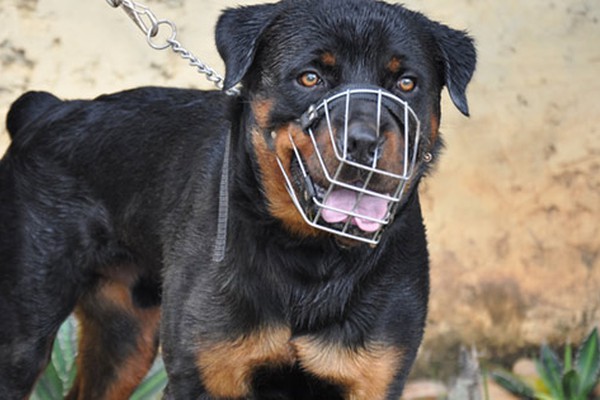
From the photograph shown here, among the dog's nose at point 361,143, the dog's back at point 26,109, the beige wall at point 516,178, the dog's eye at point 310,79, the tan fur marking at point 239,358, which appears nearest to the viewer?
the dog's nose at point 361,143

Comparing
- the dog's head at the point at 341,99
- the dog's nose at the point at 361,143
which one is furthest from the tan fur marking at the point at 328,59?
the dog's nose at the point at 361,143

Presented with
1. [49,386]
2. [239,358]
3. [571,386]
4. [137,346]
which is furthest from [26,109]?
[571,386]

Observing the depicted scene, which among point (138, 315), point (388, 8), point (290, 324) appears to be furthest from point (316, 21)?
point (138, 315)

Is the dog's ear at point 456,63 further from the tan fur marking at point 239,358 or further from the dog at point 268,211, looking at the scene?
the tan fur marking at point 239,358

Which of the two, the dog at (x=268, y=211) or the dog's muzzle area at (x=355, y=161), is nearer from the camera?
the dog's muzzle area at (x=355, y=161)

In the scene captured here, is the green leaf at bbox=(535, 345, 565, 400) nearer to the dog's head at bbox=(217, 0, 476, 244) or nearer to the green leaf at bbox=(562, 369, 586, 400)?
the green leaf at bbox=(562, 369, 586, 400)

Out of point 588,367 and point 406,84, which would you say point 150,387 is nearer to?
point 588,367

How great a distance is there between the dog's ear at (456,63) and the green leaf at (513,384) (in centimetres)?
245

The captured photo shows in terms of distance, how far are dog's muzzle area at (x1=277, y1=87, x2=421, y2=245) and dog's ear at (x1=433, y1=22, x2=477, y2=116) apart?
300 mm

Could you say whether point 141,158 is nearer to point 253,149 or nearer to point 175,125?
point 175,125

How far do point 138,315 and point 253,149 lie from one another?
1400 millimetres

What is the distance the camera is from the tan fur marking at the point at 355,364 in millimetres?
4570

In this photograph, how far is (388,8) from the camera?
14.8 feet

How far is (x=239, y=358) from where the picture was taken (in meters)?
4.55
